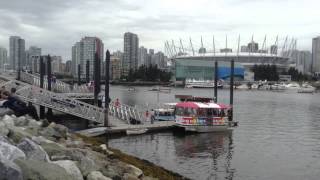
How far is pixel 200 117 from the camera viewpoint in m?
48.6

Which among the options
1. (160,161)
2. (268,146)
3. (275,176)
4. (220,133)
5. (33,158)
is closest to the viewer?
(33,158)

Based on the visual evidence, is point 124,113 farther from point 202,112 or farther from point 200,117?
point 202,112

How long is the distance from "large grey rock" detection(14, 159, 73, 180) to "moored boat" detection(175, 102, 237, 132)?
3550cm

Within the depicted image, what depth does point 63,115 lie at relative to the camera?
185 ft

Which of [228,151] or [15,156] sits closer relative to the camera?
[15,156]

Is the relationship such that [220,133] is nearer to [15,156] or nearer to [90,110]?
[90,110]

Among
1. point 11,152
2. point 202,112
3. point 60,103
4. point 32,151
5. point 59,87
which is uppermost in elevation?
point 59,87

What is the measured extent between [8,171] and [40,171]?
1416mm

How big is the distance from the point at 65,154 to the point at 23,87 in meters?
30.7

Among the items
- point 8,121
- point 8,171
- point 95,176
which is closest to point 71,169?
point 95,176

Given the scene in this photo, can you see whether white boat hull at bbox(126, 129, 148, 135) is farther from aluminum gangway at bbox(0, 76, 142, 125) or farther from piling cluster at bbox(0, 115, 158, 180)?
piling cluster at bbox(0, 115, 158, 180)

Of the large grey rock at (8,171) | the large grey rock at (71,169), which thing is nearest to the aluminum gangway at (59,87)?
the large grey rock at (71,169)

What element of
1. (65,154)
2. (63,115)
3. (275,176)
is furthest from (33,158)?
(63,115)

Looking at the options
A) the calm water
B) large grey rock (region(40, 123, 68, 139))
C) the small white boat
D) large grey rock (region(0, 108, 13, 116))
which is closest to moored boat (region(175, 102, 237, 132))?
the calm water
